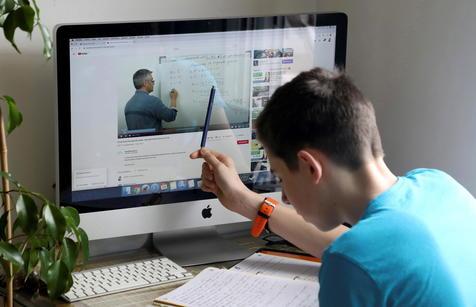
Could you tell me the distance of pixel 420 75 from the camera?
207cm

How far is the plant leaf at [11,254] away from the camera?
4.86ft

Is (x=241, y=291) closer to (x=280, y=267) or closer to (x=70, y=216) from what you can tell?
(x=280, y=267)

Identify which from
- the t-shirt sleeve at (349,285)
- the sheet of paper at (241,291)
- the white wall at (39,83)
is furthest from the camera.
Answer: the white wall at (39,83)

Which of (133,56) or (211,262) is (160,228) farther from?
(133,56)

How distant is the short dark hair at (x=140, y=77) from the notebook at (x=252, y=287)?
431 millimetres

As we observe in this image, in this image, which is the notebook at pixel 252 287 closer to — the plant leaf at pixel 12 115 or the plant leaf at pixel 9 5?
the plant leaf at pixel 12 115

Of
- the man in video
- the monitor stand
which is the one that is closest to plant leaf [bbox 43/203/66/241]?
the man in video

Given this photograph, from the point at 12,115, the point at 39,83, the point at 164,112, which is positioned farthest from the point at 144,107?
the point at 12,115

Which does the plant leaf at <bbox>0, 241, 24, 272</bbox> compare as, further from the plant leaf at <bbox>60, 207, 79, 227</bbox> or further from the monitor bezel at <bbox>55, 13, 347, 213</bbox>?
the monitor bezel at <bbox>55, 13, 347, 213</bbox>

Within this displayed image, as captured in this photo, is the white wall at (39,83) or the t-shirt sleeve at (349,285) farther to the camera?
the white wall at (39,83)

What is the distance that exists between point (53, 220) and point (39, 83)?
1.75 ft

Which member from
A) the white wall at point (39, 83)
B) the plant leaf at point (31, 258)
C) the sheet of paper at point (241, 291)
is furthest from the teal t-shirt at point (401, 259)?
the white wall at point (39, 83)

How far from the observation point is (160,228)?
1951mm

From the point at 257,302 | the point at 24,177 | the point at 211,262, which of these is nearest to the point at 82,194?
the point at 24,177
